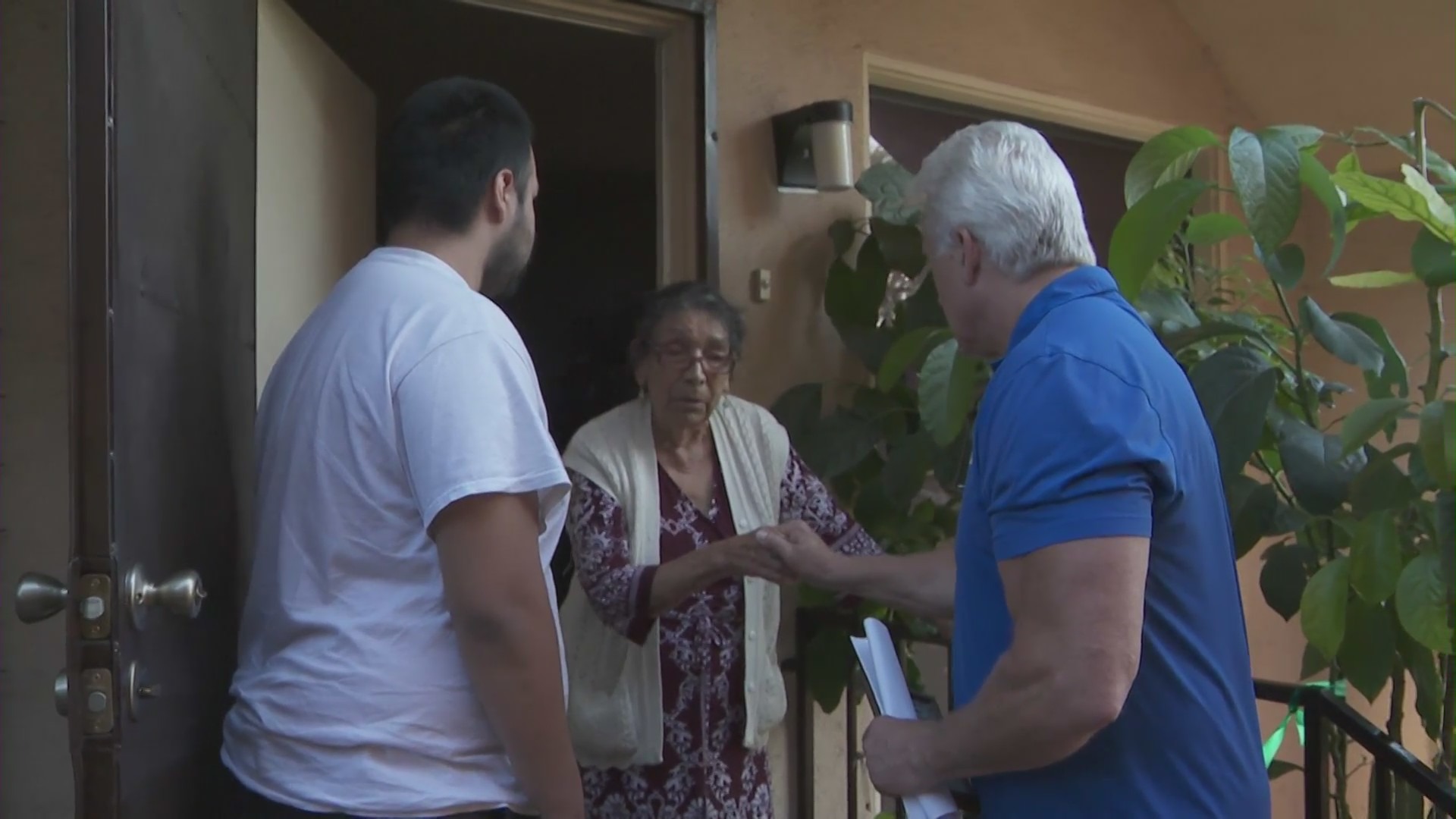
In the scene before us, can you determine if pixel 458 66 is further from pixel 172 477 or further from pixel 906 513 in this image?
pixel 172 477

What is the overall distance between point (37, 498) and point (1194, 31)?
3.41m

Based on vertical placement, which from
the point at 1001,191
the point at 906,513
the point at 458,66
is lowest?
the point at 906,513

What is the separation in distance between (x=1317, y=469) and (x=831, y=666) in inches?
43.2

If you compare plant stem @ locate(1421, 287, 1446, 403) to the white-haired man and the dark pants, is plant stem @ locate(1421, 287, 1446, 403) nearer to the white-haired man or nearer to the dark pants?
the white-haired man

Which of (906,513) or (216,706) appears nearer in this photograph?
(216,706)

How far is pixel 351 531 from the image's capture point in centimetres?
118

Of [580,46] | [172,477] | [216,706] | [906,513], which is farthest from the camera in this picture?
[580,46]

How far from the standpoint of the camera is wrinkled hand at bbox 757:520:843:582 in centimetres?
183

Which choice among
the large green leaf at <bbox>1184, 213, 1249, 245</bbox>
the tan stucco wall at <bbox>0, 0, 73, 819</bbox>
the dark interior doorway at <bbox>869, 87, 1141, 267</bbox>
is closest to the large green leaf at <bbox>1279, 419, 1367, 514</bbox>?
the large green leaf at <bbox>1184, 213, 1249, 245</bbox>

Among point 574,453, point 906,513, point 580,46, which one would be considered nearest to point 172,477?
point 574,453

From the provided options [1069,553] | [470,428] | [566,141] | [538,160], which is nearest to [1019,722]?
[1069,553]

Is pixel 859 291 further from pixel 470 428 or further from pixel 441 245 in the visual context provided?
pixel 470 428

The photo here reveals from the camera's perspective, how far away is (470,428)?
1.14 metres

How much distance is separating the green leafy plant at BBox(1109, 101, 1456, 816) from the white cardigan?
2.41ft
